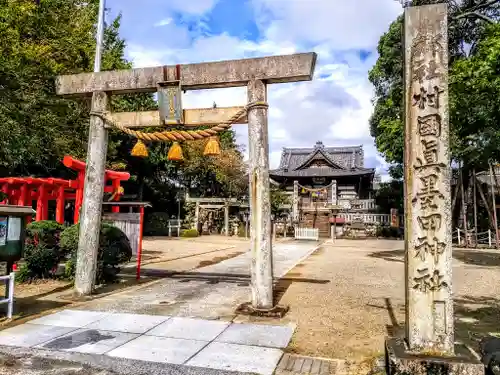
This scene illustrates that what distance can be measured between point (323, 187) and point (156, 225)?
45.7 ft

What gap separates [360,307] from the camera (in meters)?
6.85

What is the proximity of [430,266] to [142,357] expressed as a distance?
→ 10.1ft

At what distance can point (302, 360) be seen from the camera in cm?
421

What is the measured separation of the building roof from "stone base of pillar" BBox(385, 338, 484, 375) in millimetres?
29437

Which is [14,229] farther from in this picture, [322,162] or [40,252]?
[322,162]

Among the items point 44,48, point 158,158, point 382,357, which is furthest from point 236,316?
point 158,158

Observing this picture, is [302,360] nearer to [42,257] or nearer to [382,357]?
[382,357]

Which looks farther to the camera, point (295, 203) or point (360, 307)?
point (295, 203)

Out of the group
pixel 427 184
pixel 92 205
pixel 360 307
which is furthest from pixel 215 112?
pixel 360 307

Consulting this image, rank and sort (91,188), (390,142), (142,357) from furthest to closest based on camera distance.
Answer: (390,142) → (91,188) → (142,357)

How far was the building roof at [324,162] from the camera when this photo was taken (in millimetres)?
33312

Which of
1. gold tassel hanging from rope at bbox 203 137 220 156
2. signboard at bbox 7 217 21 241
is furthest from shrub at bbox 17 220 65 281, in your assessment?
gold tassel hanging from rope at bbox 203 137 220 156

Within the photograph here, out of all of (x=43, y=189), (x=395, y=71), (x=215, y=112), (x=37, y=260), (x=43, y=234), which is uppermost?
(x=395, y=71)

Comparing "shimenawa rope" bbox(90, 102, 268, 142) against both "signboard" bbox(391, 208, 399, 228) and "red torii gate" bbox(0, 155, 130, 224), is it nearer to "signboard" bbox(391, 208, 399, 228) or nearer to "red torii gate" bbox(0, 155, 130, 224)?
"red torii gate" bbox(0, 155, 130, 224)
